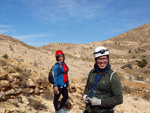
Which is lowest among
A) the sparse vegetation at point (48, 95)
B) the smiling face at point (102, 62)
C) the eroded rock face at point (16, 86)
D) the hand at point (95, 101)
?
the sparse vegetation at point (48, 95)

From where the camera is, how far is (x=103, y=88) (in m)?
1.95

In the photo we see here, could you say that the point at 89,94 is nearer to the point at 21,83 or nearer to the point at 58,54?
the point at 58,54

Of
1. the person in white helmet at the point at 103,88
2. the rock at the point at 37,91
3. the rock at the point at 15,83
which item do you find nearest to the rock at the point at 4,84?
the rock at the point at 15,83

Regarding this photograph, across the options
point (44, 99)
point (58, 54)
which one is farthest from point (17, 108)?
point (58, 54)

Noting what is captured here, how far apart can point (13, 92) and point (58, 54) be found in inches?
88.3

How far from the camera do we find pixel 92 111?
6.77 ft

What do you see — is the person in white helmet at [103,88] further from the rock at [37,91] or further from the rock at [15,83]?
the rock at [15,83]

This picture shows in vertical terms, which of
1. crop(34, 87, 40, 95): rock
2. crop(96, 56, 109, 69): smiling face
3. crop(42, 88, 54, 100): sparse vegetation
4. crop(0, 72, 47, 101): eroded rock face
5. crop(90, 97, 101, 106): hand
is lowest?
crop(42, 88, 54, 100): sparse vegetation

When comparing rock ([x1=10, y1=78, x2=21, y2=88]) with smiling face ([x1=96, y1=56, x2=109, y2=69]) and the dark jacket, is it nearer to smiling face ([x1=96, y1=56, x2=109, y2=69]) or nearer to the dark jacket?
the dark jacket

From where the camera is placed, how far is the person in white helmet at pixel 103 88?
1.86m

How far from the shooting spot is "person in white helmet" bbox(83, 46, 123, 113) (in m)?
1.86

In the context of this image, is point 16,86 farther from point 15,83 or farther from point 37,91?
point 37,91

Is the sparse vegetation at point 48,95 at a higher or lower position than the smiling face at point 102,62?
lower

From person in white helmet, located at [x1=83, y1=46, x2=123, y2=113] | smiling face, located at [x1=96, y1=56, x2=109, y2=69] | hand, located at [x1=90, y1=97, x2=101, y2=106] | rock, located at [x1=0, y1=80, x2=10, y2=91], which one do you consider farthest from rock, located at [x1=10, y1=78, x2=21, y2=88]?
smiling face, located at [x1=96, y1=56, x2=109, y2=69]
